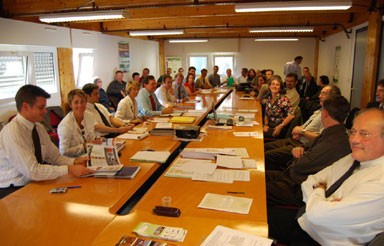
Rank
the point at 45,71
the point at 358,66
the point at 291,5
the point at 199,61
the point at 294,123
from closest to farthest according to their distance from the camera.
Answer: the point at 294,123 → the point at 291,5 → the point at 45,71 → the point at 358,66 → the point at 199,61

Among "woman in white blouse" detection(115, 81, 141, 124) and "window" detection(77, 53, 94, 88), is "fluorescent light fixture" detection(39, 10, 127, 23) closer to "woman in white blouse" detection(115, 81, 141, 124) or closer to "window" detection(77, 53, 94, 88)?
"woman in white blouse" detection(115, 81, 141, 124)

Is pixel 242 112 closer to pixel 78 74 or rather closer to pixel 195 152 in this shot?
pixel 195 152

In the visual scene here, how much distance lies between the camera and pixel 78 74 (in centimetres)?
756

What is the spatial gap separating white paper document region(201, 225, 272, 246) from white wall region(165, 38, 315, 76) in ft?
37.9

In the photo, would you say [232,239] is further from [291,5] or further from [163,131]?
[291,5]

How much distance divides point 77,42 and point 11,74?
6.43 feet

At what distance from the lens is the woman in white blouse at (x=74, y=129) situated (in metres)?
→ 2.89

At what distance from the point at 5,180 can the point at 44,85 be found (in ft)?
15.7

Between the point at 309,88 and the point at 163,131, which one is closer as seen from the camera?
the point at 163,131

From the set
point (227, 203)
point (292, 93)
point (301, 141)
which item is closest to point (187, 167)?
point (227, 203)

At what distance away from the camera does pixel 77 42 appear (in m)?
7.29

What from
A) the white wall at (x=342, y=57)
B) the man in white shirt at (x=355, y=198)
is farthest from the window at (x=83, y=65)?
the man in white shirt at (x=355, y=198)

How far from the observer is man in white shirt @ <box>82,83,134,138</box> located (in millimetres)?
3705

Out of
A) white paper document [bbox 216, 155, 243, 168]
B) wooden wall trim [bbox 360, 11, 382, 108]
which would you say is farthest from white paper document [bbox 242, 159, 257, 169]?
wooden wall trim [bbox 360, 11, 382, 108]
